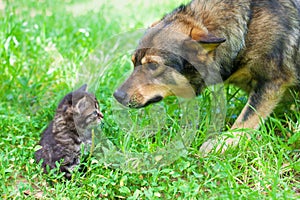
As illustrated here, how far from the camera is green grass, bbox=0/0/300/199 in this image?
4.04m

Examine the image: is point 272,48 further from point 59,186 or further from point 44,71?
point 44,71

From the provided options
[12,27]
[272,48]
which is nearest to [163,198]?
[272,48]

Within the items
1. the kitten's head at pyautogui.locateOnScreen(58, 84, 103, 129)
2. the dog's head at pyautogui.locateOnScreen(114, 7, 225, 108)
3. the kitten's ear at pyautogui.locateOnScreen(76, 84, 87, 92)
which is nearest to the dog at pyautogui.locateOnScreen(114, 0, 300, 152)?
the dog's head at pyautogui.locateOnScreen(114, 7, 225, 108)

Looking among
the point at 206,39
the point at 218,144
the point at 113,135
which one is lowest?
the point at 113,135

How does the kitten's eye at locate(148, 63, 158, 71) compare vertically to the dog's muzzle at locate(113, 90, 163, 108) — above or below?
above

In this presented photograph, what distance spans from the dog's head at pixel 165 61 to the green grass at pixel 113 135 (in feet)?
1.43

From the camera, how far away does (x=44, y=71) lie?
6.24 m

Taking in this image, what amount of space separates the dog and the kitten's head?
562 mm

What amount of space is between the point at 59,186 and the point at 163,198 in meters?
0.84

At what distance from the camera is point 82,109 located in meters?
4.88

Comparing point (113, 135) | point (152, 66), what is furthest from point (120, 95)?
point (113, 135)

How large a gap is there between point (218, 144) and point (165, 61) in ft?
2.90

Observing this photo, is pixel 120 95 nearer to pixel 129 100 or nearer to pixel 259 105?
pixel 129 100

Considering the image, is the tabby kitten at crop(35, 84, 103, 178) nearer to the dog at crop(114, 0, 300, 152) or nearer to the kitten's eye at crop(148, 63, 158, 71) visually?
the dog at crop(114, 0, 300, 152)
